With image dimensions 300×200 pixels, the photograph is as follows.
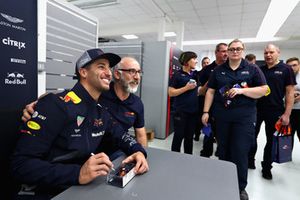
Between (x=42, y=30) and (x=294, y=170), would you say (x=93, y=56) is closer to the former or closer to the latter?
(x=42, y=30)

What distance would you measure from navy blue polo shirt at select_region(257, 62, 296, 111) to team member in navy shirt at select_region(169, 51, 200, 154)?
0.90 m

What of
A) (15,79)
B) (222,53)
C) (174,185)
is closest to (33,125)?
(15,79)

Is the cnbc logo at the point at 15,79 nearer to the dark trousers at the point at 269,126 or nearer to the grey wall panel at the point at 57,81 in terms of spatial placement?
the grey wall panel at the point at 57,81

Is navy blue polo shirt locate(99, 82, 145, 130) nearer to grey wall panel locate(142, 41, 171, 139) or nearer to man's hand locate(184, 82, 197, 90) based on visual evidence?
man's hand locate(184, 82, 197, 90)

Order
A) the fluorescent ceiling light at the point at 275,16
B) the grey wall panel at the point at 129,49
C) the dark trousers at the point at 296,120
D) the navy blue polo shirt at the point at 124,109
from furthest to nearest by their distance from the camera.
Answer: the fluorescent ceiling light at the point at 275,16, the grey wall panel at the point at 129,49, the dark trousers at the point at 296,120, the navy blue polo shirt at the point at 124,109

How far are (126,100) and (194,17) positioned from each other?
5.26 m

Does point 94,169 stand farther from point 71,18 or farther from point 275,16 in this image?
point 275,16

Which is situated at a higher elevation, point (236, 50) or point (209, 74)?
point (236, 50)

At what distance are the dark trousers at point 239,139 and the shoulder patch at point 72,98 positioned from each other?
1.48 meters

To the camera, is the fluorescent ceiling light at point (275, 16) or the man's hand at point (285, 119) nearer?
the man's hand at point (285, 119)

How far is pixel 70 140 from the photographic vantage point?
102 cm

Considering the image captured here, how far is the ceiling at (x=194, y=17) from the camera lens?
16.9 ft

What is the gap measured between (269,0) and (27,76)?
214 inches

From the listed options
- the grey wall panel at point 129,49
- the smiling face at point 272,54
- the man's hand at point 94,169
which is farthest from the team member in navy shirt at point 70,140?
the grey wall panel at point 129,49
